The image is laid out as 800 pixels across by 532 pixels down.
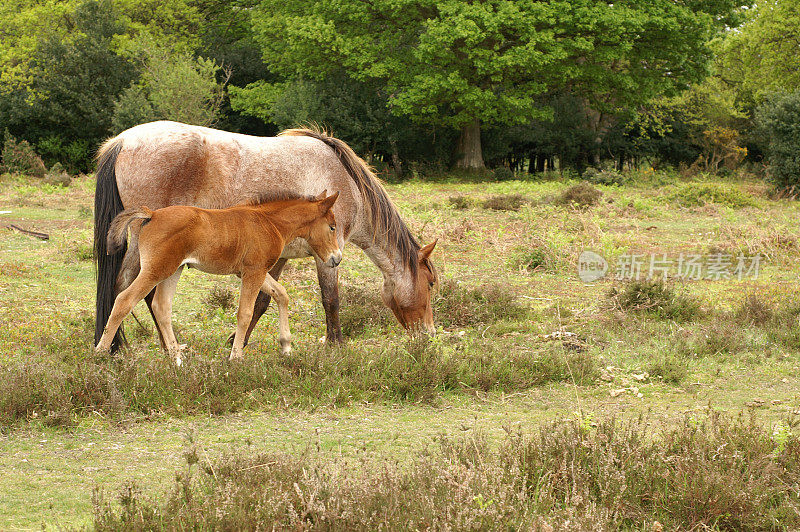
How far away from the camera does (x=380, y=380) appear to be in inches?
259

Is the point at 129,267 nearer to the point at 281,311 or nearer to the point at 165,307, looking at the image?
the point at 165,307

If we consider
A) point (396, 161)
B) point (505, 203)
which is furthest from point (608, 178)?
point (396, 161)

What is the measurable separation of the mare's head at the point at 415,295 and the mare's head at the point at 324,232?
3.82 ft

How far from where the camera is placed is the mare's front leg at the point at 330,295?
7734mm

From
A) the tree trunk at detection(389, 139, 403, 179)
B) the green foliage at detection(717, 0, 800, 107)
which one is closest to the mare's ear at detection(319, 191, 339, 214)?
the tree trunk at detection(389, 139, 403, 179)

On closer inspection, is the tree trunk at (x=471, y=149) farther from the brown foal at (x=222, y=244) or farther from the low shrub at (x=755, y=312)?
the brown foal at (x=222, y=244)

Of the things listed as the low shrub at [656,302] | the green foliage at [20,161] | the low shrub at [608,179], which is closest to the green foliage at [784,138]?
the low shrub at [608,179]

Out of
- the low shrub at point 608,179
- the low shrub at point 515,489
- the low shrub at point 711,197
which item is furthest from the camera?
the low shrub at point 608,179

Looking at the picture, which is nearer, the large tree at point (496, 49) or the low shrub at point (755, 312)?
the low shrub at point (755, 312)

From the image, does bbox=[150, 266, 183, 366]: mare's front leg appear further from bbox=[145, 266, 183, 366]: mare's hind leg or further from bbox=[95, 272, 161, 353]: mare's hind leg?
bbox=[95, 272, 161, 353]: mare's hind leg

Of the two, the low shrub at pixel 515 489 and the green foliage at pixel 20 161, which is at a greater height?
the low shrub at pixel 515 489

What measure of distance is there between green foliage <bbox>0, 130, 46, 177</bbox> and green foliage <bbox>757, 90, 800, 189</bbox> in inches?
1174

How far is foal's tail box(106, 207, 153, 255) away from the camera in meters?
6.34

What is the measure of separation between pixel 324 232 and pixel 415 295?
4.97 feet
